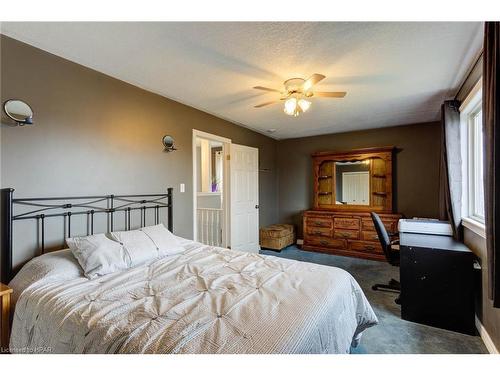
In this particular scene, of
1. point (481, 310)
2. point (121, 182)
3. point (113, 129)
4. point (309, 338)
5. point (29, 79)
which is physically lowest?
point (481, 310)

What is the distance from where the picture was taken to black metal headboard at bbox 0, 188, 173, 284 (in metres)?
1.77

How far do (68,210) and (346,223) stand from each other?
416 cm

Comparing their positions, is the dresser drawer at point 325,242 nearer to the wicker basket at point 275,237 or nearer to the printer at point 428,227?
the wicker basket at point 275,237

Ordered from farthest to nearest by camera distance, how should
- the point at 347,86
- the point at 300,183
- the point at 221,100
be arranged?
the point at 300,183 → the point at 221,100 → the point at 347,86

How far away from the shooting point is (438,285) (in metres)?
2.22

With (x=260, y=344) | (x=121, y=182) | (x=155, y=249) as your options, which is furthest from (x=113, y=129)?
(x=260, y=344)

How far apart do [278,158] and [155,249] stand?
4.02 meters

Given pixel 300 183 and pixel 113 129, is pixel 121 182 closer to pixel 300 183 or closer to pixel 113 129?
pixel 113 129

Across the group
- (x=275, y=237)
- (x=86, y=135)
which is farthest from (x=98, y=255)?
(x=275, y=237)

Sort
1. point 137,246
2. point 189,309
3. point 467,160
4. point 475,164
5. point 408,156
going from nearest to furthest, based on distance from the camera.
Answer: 1. point 189,309
2. point 137,246
3. point 475,164
4. point 467,160
5. point 408,156

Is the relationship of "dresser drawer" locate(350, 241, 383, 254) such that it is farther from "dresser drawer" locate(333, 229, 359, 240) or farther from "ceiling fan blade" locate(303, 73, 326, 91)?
"ceiling fan blade" locate(303, 73, 326, 91)

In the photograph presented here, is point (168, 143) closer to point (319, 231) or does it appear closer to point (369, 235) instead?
point (319, 231)

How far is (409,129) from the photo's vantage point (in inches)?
170

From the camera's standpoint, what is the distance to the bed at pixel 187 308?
105 cm
